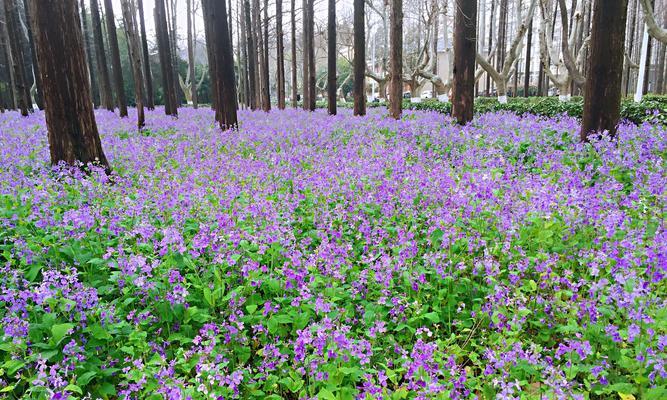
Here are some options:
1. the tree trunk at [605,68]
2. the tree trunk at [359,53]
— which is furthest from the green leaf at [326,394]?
the tree trunk at [359,53]

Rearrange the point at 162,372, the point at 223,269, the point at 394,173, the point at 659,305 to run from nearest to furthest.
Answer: the point at 162,372 → the point at 659,305 → the point at 223,269 → the point at 394,173

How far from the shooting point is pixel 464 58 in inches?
440

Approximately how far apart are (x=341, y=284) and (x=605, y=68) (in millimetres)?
6547

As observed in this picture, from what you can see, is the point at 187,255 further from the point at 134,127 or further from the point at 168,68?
the point at 168,68

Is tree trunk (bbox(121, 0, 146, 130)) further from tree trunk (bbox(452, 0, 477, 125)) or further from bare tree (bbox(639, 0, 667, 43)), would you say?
bare tree (bbox(639, 0, 667, 43))

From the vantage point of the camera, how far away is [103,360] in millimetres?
2891

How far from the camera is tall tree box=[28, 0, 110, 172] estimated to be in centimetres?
661

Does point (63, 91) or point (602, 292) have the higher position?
point (63, 91)

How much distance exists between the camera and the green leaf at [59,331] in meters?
2.64

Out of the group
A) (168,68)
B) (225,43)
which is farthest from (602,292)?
(168,68)

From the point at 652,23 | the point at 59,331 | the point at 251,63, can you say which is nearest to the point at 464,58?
the point at 652,23

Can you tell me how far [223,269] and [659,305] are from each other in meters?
3.16

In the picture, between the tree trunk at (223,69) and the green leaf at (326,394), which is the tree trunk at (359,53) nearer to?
the tree trunk at (223,69)

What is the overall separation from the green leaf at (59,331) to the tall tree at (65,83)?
4.84m
